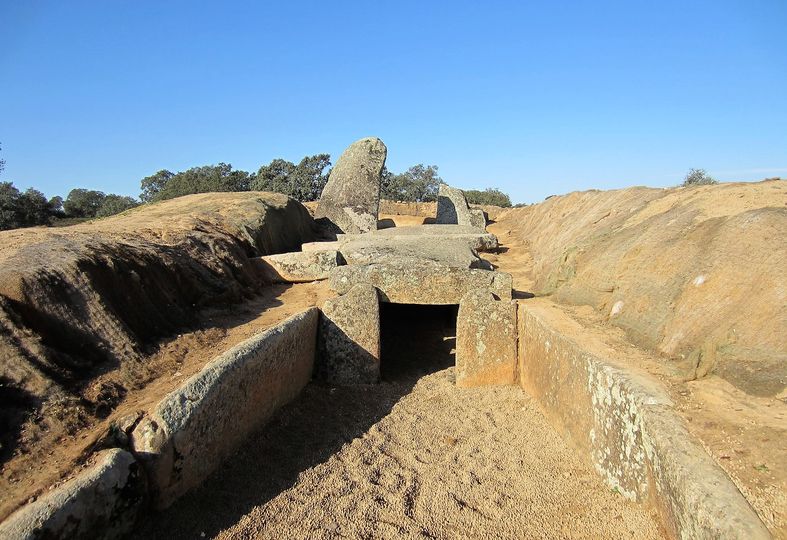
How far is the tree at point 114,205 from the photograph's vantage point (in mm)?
22933

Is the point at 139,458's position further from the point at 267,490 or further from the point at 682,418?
the point at 682,418

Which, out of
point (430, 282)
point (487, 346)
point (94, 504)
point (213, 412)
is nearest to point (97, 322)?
point (213, 412)

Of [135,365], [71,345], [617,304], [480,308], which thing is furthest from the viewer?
[480,308]

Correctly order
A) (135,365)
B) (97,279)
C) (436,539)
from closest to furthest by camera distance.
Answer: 1. (436,539)
2. (135,365)
3. (97,279)

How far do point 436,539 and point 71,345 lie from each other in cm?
253

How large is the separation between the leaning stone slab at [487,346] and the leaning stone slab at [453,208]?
33.6 ft

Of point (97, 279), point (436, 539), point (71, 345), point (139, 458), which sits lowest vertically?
point (436, 539)

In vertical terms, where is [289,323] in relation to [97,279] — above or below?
below

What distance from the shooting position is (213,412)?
9.97 ft

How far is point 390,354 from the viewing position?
6.24m

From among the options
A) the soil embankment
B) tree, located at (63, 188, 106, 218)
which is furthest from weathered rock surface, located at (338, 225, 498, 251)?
tree, located at (63, 188, 106, 218)

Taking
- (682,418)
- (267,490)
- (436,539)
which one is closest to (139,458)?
(267,490)

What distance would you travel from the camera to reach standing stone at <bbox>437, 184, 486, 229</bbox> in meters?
15.3

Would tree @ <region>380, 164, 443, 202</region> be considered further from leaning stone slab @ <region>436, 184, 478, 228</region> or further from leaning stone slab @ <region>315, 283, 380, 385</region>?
leaning stone slab @ <region>315, 283, 380, 385</region>
